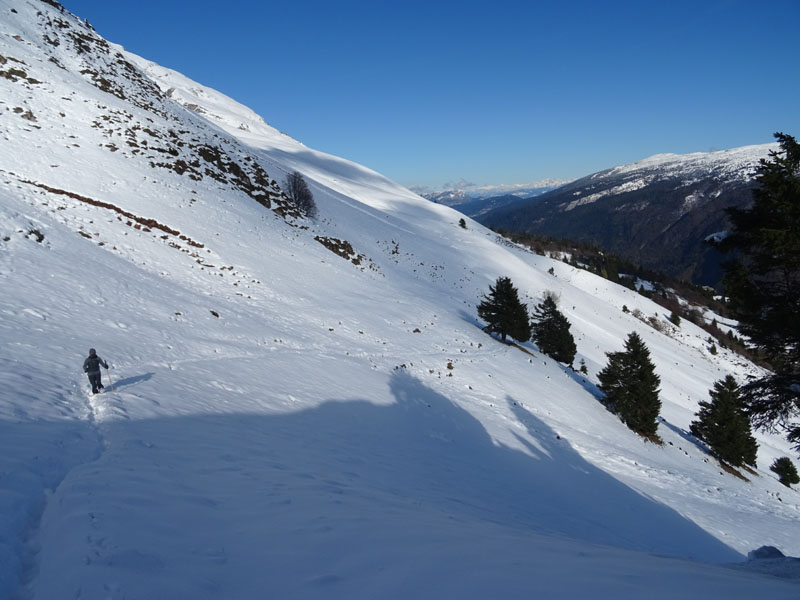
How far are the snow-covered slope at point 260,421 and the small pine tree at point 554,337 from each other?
20.4 ft

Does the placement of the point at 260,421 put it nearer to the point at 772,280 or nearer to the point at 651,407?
the point at 772,280

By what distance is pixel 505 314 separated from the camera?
32.0 metres

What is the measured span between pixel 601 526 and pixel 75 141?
40910mm

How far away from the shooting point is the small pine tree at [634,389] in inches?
971

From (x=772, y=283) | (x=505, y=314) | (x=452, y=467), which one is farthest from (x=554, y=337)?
(x=452, y=467)

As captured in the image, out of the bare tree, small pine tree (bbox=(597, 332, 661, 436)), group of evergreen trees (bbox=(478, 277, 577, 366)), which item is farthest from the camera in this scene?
the bare tree

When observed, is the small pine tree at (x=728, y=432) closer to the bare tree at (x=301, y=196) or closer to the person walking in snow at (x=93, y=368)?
the person walking in snow at (x=93, y=368)

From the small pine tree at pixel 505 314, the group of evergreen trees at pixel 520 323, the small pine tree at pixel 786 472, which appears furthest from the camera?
the group of evergreen trees at pixel 520 323

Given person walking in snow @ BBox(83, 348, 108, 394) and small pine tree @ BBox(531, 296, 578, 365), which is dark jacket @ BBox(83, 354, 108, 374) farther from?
small pine tree @ BBox(531, 296, 578, 365)

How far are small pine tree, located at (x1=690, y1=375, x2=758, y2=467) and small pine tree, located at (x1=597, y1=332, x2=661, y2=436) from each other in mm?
4800

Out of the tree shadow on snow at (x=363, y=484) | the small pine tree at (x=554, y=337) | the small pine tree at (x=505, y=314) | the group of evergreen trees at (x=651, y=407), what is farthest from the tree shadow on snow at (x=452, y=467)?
the small pine tree at (x=554, y=337)

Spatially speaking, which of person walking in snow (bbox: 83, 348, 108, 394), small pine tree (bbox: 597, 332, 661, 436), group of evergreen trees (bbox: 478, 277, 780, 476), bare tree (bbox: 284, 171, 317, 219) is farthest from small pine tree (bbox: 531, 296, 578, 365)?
person walking in snow (bbox: 83, 348, 108, 394)

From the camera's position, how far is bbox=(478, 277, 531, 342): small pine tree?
32125mm

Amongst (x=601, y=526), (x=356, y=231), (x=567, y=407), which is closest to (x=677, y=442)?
(x=567, y=407)
